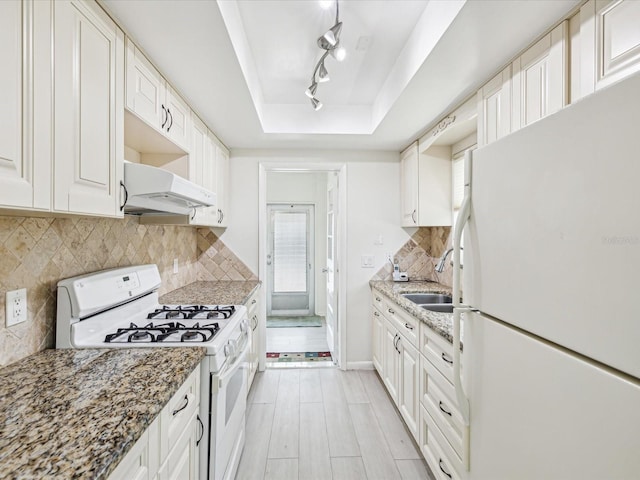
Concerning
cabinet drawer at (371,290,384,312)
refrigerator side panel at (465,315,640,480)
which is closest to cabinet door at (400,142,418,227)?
cabinet drawer at (371,290,384,312)

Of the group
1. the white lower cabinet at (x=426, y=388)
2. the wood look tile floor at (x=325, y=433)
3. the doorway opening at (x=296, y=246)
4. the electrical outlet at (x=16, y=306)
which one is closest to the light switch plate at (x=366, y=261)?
the white lower cabinet at (x=426, y=388)

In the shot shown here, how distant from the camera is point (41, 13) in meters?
0.86

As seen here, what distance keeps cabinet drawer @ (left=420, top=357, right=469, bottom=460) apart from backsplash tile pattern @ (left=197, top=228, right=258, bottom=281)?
76.8 inches

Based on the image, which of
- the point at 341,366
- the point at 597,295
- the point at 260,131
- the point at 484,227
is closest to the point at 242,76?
the point at 260,131

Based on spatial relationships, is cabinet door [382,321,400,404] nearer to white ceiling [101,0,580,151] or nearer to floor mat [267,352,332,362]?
floor mat [267,352,332,362]

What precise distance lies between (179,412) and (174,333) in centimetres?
44

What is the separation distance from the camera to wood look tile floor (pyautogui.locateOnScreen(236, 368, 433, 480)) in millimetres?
1769

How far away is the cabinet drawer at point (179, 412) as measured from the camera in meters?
0.94

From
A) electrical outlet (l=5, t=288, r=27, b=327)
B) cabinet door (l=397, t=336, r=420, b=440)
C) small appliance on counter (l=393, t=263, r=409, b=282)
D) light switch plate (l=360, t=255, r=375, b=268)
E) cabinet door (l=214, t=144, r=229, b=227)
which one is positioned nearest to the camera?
electrical outlet (l=5, t=288, r=27, b=327)

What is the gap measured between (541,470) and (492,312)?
1.36 ft

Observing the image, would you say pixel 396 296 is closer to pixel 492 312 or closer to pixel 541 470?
pixel 492 312

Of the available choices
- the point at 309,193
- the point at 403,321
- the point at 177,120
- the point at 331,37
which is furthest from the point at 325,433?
the point at 309,193

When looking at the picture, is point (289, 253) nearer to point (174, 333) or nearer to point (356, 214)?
point (356, 214)

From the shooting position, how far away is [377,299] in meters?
2.89
